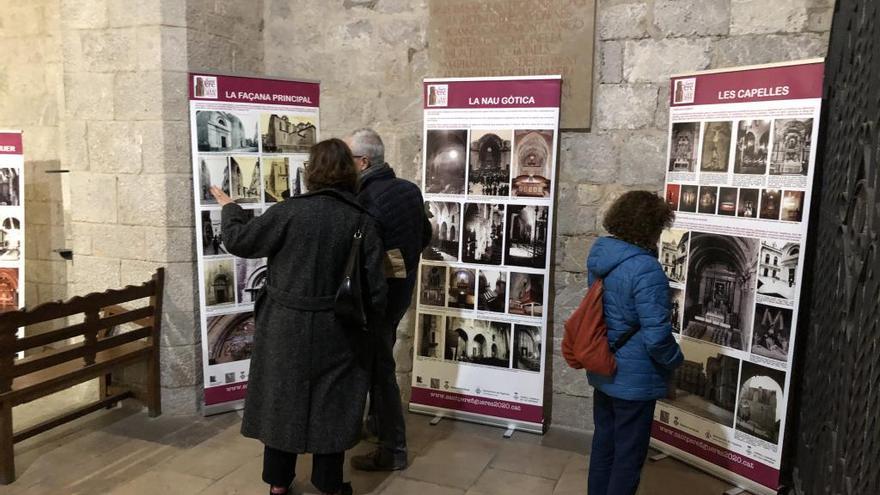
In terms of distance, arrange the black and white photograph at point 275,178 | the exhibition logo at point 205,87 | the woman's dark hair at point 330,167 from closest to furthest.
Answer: the woman's dark hair at point 330,167 → the exhibition logo at point 205,87 → the black and white photograph at point 275,178

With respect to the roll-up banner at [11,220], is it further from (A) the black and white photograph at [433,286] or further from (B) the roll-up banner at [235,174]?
(A) the black and white photograph at [433,286]

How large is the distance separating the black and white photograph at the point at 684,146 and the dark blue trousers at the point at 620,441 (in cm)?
119

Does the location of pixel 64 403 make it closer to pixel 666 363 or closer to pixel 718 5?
pixel 666 363

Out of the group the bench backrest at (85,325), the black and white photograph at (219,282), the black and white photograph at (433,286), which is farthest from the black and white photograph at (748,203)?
the bench backrest at (85,325)

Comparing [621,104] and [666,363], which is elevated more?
[621,104]

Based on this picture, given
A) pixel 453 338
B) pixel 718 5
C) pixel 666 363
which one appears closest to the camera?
pixel 666 363

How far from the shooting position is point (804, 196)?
256 cm

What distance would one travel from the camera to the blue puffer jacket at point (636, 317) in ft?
6.79

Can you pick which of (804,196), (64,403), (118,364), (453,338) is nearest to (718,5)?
(804,196)

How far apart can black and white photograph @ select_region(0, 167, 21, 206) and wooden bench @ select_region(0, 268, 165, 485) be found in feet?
2.87

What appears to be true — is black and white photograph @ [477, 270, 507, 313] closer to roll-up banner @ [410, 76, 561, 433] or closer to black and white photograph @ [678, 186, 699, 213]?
roll-up banner @ [410, 76, 561, 433]

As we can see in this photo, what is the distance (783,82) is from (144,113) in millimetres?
2897

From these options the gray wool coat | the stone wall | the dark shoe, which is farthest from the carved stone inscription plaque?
the dark shoe

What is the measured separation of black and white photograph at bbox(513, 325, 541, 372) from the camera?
10.7ft
